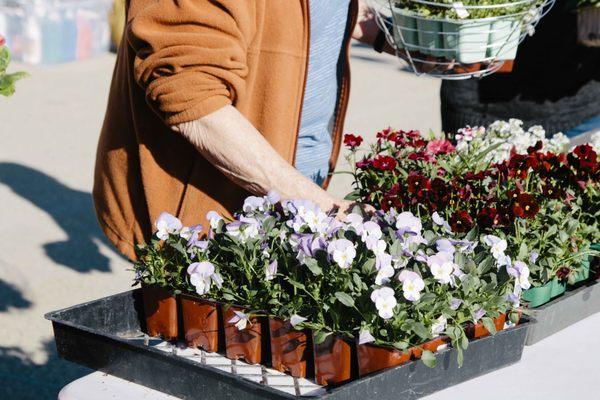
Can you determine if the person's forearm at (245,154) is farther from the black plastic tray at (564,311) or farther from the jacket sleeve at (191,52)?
the black plastic tray at (564,311)

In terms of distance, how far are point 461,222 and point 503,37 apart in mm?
627

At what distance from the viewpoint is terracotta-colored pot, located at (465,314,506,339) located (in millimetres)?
1703

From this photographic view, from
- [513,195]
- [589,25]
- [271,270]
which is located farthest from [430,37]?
[589,25]

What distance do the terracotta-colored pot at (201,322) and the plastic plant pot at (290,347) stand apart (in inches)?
5.0

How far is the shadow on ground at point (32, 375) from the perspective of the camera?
3893 millimetres

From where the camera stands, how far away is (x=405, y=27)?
230cm

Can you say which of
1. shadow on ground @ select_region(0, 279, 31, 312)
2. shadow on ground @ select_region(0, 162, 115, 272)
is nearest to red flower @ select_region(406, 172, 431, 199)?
shadow on ground @ select_region(0, 279, 31, 312)

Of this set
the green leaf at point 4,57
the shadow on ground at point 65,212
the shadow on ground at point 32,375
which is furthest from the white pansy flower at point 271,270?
the shadow on ground at point 65,212

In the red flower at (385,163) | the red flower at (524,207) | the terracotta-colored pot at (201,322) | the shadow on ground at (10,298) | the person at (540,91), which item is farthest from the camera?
the shadow on ground at (10,298)

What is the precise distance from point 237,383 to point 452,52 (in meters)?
1.08

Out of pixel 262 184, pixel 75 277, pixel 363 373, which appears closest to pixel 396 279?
pixel 363 373

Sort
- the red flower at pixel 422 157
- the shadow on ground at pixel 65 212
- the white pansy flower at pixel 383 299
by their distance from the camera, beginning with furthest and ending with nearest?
the shadow on ground at pixel 65 212 → the red flower at pixel 422 157 → the white pansy flower at pixel 383 299

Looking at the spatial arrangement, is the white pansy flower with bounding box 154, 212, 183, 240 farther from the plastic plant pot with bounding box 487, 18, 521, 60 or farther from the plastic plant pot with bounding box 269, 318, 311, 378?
the plastic plant pot with bounding box 487, 18, 521, 60

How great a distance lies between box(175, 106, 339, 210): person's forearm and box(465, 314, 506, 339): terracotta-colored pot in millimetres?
420
